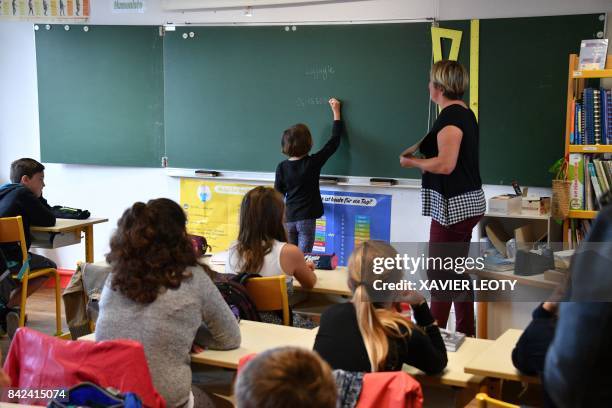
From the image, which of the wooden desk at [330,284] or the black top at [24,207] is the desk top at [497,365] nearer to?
the wooden desk at [330,284]

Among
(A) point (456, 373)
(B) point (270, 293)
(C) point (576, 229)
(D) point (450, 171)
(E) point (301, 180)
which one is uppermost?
(D) point (450, 171)

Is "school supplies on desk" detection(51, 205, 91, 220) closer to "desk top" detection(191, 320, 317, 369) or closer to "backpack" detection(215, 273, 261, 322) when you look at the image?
"backpack" detection(215, 273, 261, 322)

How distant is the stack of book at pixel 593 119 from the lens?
13.4 feet

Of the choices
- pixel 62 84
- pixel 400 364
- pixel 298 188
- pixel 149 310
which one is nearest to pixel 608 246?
pixel 400 364

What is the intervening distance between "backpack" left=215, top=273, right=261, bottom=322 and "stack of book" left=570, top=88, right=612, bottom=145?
2184 mm

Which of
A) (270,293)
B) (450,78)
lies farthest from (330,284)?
(450,78)

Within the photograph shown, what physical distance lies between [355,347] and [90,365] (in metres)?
0.78

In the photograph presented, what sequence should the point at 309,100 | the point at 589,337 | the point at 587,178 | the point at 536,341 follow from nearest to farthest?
1. the point at 589,337
2. the point at 536,341
3. the point at 587,178
4. the point at 309,100

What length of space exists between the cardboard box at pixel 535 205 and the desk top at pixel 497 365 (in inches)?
80.9

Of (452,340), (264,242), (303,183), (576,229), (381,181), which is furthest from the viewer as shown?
(381,181)

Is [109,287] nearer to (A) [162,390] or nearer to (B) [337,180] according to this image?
(A) [162,390]

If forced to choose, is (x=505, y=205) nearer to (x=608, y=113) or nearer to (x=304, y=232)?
(x=608, y=113)

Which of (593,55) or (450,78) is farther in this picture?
(593,55)

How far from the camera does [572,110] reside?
4219 millimetres
